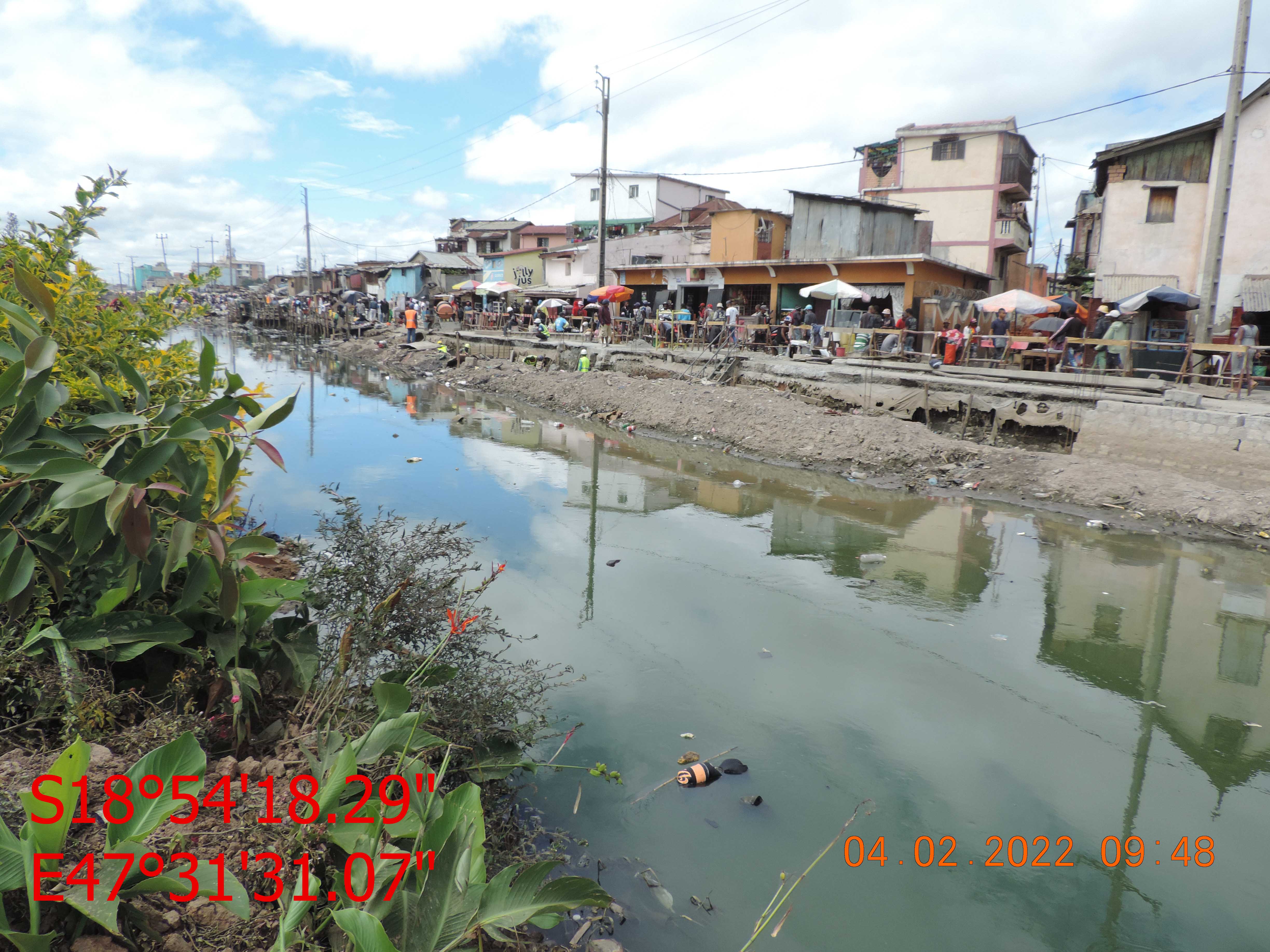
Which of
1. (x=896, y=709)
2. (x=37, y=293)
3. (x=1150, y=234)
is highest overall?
(x=1150, y=234)

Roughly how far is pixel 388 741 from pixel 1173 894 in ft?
12.7

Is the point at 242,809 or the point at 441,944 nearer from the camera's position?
→ the point at 441,944

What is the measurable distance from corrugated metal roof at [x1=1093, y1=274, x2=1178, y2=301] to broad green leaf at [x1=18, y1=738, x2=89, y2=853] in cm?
2073

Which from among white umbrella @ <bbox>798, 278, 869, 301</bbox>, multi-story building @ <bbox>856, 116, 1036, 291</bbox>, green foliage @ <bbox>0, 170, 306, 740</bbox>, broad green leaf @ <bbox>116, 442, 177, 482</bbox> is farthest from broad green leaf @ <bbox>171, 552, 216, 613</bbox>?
multi-story building @ <bbox>856, 116, 1036, 291</bbox>

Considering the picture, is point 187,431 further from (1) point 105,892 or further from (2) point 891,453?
(2) point 891,453

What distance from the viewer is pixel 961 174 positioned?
29.8 meters

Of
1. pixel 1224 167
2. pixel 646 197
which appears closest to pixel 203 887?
pixel 1224 167

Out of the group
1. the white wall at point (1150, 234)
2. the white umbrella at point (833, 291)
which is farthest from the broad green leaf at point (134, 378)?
the white wall at point (1150, 234)

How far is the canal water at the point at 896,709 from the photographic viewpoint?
3.71m

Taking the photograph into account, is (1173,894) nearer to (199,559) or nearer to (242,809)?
(242,809)

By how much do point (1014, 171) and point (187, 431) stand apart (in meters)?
34.3

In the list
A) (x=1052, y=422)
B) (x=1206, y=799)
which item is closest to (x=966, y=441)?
(x=1052, y=422)

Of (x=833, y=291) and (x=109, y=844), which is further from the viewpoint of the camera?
(x=833, y=291)

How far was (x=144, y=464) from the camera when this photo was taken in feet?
7.35
